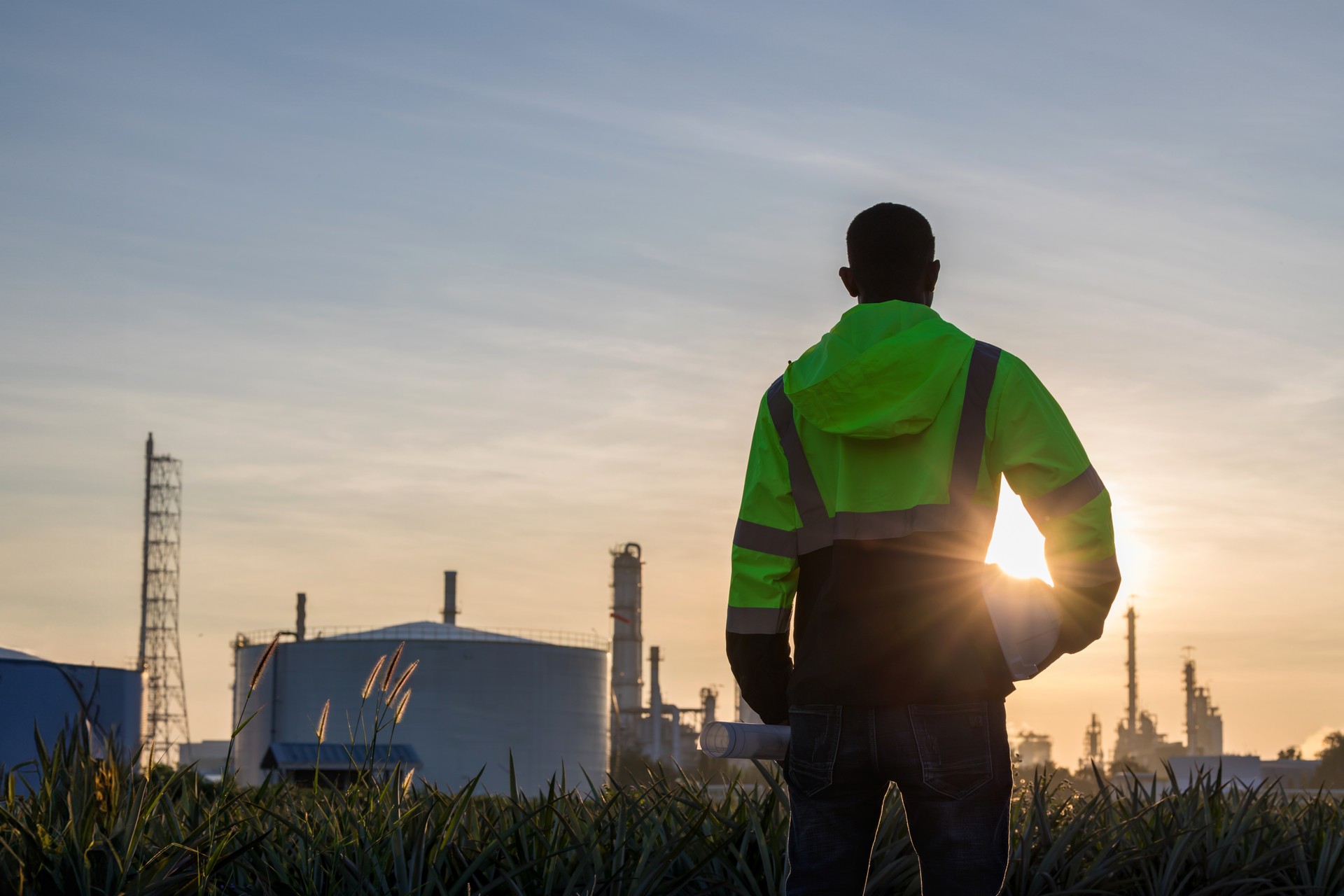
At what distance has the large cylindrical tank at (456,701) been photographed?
48.8m

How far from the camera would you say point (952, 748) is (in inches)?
118

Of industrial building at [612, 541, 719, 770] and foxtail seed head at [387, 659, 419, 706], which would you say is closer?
foxtail seed head at [387, 659, 419, 706]

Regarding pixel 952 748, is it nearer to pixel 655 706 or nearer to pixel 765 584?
pixel 765 584

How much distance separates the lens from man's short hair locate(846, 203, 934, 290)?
11.1 ft

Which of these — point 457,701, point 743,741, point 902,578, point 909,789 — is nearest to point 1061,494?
point 902,578

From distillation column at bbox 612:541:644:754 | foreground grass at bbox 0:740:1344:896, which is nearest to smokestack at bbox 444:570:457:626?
distillation column at bbox 612:541:644:754

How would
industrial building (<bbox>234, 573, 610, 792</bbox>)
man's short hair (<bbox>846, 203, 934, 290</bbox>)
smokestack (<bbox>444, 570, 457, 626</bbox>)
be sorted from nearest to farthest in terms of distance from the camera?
man's short hair (<bbox>846, 203, 934, 290</bbox>)
industrial building (<bbox>234, 573, 610, 792</bbox>)
smokestack (<bbox>444, 570, 457, 626</bbox>)

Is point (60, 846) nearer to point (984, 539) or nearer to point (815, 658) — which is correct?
point (815, 658)

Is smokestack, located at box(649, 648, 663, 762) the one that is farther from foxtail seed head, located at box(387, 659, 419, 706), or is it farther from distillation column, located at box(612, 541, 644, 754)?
foxtail seed head, located at box(387, 659, 419, 706)

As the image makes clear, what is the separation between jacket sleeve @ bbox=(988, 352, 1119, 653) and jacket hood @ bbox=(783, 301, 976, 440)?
0.46 feet

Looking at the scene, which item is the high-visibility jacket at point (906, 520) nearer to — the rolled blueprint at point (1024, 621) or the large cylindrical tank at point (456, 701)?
the rolled blueprint at point (1024, 621)

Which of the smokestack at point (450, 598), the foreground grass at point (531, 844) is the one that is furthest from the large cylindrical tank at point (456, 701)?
the foreground grass at point (531, 844)

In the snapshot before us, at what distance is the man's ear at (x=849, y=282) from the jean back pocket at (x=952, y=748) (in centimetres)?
105

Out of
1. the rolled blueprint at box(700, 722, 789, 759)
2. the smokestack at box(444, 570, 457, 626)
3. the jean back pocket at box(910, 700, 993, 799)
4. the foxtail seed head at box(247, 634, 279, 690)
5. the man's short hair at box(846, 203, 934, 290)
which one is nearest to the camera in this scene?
the jean back pocket at box(910, 700, 993, 799)
